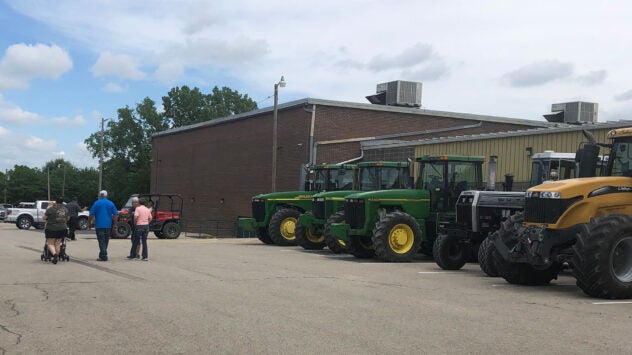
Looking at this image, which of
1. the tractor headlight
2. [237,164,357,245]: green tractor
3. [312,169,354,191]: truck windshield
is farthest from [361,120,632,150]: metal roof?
the tractor headlight

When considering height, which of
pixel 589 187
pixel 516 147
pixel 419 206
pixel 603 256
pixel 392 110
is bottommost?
pixel 603 256

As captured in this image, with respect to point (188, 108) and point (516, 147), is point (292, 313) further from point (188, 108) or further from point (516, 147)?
point (188, 108)

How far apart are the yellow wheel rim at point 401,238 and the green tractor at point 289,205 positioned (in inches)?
221

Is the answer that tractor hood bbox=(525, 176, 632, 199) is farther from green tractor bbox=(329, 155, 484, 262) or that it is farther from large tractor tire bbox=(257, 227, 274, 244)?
large tractor tire bbox=(257, 227, 274, 244)

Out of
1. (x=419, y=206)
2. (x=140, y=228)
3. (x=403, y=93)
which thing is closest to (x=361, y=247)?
(x=419, y=206)

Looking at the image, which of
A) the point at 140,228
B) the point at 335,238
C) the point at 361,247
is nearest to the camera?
the point at 140,228

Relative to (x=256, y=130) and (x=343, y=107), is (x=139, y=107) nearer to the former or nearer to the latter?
(x=256, y=130)

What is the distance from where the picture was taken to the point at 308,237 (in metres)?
22.8

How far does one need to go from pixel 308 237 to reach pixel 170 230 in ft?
34.0

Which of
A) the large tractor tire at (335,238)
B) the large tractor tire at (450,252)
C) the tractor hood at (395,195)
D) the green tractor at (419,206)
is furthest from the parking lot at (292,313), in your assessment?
the large tractor tire at (335,238)

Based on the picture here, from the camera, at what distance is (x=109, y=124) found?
279 feet

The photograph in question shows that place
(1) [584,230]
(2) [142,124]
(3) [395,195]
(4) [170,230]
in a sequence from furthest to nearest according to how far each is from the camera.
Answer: (2) [142,124] → (4) [170,230] → (3) [395,195] → (1) [584,230]

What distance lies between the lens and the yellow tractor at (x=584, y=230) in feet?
34.8

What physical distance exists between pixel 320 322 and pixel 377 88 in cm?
3494
